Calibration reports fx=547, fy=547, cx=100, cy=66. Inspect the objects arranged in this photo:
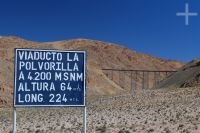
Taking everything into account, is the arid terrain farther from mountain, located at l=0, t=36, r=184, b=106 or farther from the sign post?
the sign post

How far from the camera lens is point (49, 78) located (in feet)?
45.0

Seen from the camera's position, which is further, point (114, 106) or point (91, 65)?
point (91, 65)

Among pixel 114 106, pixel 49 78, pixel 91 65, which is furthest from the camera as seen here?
pixel 91 65

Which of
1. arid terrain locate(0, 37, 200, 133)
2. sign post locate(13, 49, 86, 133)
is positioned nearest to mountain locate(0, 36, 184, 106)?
arid terrain locate(0, 37, 200, 133)

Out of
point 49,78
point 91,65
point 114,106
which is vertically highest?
point 91,65

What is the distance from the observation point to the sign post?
13.4 metres

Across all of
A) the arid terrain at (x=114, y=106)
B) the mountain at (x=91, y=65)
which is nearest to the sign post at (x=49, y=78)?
the arid terrain at (x=114, y=106)

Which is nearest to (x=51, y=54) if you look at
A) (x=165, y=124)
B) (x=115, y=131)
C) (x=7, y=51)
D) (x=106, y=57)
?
(x=115, y=131)

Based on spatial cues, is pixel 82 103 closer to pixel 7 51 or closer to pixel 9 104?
pixel 9 104

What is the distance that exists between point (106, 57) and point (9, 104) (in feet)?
359

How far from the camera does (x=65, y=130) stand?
27234 mm

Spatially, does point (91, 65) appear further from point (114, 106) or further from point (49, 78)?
point (49, 78)

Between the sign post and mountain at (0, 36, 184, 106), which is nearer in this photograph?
the sign post

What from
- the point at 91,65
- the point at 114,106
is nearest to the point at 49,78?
the point at 114,106
